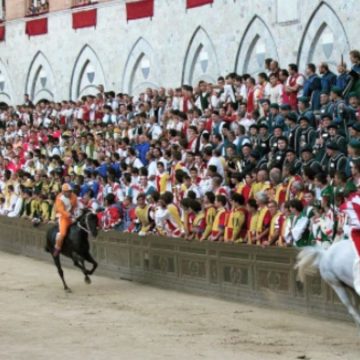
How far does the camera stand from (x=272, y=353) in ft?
46.4

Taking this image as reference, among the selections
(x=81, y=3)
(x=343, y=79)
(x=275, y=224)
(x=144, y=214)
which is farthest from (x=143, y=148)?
(x=81, y=3)

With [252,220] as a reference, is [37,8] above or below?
above

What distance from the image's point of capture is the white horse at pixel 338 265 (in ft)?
46.6

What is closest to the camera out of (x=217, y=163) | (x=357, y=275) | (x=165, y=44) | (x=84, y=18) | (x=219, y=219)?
(x=357, y=275)

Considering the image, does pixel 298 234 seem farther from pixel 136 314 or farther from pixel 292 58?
pixel 292 58

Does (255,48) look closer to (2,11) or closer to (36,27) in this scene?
(36,27)

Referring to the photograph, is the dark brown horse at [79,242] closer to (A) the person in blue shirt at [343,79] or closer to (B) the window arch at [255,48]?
(A) the person in blue shirt at [343,79]

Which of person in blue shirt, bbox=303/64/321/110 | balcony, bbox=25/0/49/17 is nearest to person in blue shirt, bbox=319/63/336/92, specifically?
person in blue shirt, bbox=303/64/321/110

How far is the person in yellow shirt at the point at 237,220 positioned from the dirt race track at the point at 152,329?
1.15 m

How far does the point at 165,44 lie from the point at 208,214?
18.7 meters

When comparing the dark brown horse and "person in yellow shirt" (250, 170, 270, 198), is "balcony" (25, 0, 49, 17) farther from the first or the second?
"person in yellow shirt" (250, 170, 270, 198)

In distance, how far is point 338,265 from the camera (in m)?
14.4

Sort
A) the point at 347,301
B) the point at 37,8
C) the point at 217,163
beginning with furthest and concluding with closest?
1. the point at 37,8
2. the point at 217,163
3. the point at 347,301

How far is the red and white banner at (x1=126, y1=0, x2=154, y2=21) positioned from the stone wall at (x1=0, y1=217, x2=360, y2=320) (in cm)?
1540
